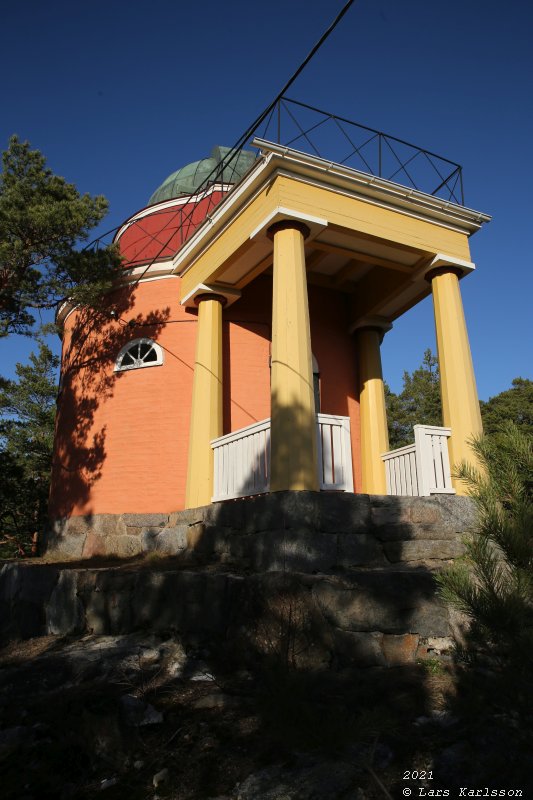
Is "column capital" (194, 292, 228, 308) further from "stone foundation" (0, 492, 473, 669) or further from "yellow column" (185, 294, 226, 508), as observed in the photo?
"stone foundation" (0, 492, 473, 669)

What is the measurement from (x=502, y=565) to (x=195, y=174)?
13.6 metres

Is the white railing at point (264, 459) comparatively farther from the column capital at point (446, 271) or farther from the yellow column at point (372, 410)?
the column capital at point (446, 271)

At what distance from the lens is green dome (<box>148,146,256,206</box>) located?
14.0 meters

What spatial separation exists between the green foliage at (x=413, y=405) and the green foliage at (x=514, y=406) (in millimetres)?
2398

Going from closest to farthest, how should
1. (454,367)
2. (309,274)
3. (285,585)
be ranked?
(285,585) < (454,367) < (309,274)

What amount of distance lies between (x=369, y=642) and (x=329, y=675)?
1.75ft

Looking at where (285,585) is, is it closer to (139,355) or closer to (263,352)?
(263,352)

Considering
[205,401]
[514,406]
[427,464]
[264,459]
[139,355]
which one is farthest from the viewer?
[514,406]

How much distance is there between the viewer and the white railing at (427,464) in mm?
7117

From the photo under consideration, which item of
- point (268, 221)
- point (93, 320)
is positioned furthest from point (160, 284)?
point (268, 221)

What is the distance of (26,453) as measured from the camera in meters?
18.2

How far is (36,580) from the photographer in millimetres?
6980

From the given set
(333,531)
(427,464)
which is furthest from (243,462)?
(427,464)

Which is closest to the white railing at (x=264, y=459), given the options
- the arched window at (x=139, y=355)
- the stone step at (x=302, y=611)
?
the stone step at (x=302, y=611)
